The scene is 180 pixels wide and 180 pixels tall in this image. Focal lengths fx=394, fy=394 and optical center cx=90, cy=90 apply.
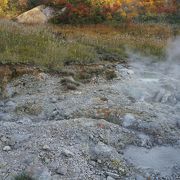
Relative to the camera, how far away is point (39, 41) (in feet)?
45.1

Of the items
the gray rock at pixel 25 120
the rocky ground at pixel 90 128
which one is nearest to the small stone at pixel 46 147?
the rocky ground at pixel 90 128

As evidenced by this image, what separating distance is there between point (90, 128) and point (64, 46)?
6.54m

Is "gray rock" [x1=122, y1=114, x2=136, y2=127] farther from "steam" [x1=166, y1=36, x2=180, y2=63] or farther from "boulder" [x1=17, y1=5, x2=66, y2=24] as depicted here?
"boulder" [x1=17, y1=5, x2=66, y2=24]

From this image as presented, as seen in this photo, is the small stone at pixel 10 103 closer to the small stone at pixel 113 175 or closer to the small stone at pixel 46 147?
the small stone at pixel 46 147

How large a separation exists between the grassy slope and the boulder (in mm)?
4179

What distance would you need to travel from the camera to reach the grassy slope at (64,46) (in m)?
Answer: 12.3

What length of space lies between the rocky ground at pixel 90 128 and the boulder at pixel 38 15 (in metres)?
10.8

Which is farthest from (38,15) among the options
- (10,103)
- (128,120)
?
(128,120)

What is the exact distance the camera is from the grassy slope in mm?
12281

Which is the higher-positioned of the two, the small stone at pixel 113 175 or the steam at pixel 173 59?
the small stone at pixel 113 175

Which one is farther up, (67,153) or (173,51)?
(67,153)

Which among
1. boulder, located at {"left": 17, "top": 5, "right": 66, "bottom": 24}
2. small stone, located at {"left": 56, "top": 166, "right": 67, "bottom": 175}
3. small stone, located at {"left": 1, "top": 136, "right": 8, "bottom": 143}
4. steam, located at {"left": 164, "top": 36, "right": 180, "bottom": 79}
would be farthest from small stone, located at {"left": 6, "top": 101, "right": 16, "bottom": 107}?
boulder, located at {"left": 17, "top": 5, "right": 66, "bottom": 24}

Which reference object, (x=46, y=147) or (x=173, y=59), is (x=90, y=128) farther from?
(x=173, y=59)

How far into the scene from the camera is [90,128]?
25.5ft
